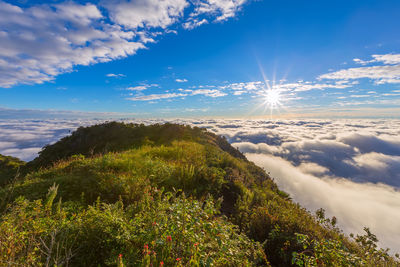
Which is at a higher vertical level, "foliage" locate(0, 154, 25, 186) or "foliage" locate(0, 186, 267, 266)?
"foliage" locate(0, 186, 267, 266)

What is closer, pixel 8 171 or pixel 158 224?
pixel 158 224

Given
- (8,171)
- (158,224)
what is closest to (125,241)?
(158,224)

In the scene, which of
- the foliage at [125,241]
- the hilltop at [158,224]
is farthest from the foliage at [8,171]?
the foliage at [125,241]

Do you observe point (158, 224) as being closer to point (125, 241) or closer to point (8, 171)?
point (125, 241)

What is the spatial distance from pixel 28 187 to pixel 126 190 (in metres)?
3.64

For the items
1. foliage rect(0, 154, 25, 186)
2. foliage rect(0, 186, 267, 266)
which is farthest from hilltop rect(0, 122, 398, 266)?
foliage rect(0, 154, 25, 186)

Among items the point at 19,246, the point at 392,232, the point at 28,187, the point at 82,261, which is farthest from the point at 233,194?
the point at 392,232

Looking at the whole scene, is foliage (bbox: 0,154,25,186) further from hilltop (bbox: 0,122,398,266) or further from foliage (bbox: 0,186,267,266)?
foliage (bbox: 0,186,267,266)

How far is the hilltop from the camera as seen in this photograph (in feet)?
7.79

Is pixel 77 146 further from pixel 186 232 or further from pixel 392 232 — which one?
pixel 392 232

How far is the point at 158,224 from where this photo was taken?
259 cm

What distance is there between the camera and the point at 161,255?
230 cm

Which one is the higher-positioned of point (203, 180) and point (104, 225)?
point (104, 225)

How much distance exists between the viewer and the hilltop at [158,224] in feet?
7.79
